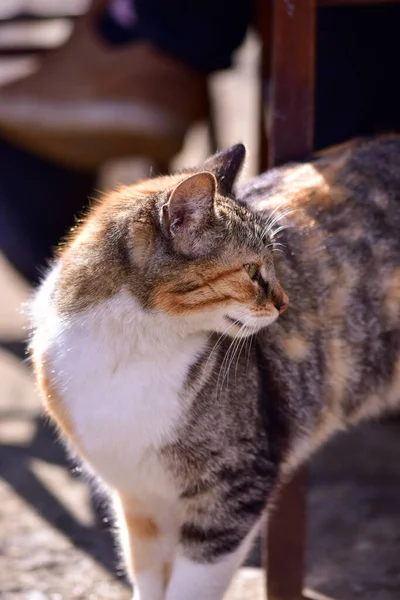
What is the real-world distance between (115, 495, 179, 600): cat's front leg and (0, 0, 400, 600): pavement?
18 cm

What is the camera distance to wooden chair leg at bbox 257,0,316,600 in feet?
6.97

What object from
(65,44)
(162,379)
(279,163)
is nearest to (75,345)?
(162,379)

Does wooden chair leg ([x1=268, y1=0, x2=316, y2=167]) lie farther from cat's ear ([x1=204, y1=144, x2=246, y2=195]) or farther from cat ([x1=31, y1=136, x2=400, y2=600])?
cat's ear ([x1=204, y1=144, x2=246, y2=195])

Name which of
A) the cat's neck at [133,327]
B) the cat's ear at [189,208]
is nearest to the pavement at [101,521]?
the cat's neck at [133,327]

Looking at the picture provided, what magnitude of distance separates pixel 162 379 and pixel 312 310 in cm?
40

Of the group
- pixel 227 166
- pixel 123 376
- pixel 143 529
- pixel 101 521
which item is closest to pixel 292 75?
pixel 227 166

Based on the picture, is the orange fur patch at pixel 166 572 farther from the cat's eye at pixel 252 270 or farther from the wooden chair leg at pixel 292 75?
the wooden chair leg at pixel 292 75

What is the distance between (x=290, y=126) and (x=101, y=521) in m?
1.17

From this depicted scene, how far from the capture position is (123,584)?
235 centimetres

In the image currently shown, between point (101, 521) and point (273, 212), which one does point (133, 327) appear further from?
point (101, 521)

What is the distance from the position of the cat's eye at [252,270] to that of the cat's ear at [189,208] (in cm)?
13

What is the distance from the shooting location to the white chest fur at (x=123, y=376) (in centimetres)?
183

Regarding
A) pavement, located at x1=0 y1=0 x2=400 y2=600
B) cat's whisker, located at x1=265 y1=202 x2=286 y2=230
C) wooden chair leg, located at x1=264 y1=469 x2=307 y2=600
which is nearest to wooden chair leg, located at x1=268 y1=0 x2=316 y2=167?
cat's whisker, located at x1=265 y1=202 x2=286 y2=230

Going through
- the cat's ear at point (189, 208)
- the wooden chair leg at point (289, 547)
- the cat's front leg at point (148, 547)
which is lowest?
the wooden chair leg at point (289, 547)
